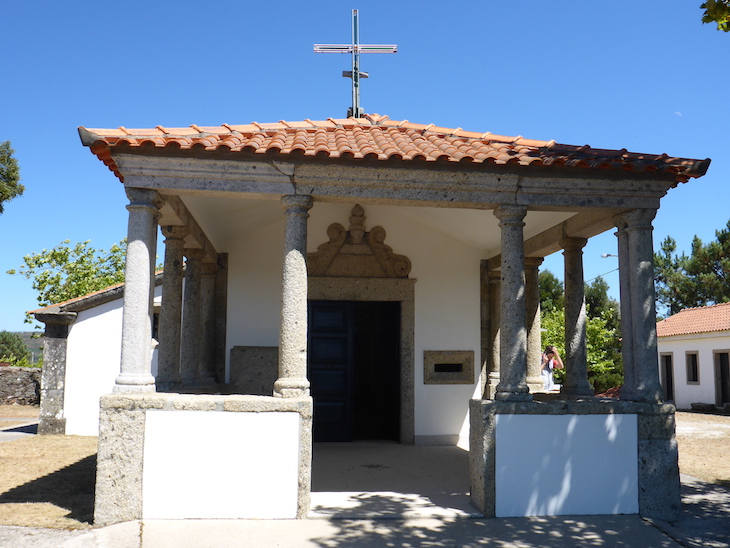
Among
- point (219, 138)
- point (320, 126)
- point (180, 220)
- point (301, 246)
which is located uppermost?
point (320, 126)

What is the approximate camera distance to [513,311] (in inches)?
211

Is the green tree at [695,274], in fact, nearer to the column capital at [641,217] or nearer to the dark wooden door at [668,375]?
the dark wooden door at [668,375]

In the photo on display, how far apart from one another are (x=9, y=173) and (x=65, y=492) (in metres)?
13.1

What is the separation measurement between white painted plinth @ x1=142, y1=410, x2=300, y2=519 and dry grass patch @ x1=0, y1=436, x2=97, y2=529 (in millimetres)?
656

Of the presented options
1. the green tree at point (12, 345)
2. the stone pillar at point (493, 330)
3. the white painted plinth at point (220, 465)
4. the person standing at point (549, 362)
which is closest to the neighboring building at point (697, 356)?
the person standing at point (549, 362)

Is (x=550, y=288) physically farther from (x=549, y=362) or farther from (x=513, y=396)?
(x=513, y=396)

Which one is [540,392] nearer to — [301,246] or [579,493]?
[579,493]

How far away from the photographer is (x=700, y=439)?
11.0 meters

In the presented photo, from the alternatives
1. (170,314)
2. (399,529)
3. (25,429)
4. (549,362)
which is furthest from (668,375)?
(399,529)

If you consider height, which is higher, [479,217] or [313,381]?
[479,217]

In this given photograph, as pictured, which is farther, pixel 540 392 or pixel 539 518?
pixel 540 392

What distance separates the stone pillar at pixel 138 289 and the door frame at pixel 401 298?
3191 mm

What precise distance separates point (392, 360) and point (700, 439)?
5.81 metres

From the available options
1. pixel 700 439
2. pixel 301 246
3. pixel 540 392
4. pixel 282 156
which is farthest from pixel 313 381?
pixel 700 439
